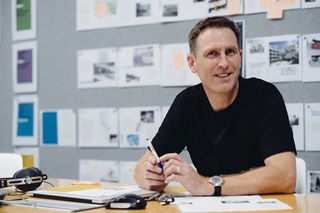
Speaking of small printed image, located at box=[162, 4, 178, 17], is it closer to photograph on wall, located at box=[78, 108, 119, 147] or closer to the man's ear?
photograph on wall, located at box=[78, 108, 119, 147]

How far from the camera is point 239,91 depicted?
188 centimetres

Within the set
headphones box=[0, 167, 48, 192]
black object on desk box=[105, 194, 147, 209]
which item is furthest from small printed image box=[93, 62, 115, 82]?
black object on desk box=[105, 194, 147, 209]

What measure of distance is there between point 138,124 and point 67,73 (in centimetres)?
64

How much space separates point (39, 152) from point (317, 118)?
1846mm

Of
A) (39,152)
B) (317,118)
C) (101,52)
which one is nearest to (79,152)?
(39,152)

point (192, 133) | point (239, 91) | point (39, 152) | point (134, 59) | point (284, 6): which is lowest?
point (39, 152)

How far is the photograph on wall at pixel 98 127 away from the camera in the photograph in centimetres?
290

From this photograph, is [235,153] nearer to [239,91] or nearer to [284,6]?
A: [239,91]

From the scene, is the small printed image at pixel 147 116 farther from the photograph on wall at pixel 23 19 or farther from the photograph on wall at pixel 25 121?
the photograph on wall at pixel 23 19

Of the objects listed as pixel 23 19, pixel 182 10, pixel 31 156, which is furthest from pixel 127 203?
pixel 23 19

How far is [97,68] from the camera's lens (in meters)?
2.97

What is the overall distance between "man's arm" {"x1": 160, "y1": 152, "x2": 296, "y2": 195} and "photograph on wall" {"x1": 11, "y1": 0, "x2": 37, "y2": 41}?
2.04m

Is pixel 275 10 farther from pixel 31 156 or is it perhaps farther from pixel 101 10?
pixel 31 156

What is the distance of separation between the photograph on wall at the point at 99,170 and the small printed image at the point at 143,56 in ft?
2.07
